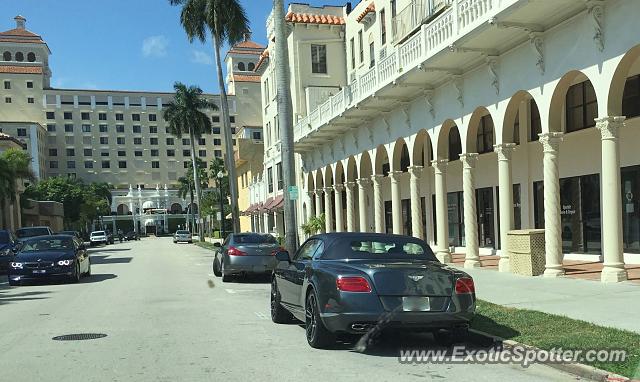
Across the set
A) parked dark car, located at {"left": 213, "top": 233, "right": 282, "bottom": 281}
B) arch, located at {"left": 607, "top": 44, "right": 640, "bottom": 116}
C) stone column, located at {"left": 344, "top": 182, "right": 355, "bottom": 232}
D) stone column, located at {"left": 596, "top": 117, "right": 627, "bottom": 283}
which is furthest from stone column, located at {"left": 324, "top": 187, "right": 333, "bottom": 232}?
arch, located at {"left": 607, "top": 44, "right": 640, "bottom": 116}

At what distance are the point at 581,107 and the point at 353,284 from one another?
1297cm

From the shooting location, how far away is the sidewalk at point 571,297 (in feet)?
29.4

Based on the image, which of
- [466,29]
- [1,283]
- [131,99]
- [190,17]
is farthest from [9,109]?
[466,29]

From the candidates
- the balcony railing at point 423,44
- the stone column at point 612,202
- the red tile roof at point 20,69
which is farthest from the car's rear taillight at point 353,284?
the red tile roof at point 20,69

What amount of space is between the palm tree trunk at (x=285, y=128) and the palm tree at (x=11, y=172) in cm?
2611

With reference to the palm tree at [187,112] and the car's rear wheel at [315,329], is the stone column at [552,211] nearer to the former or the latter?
the car's rear wheel at [315,329]

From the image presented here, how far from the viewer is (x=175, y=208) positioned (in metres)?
132

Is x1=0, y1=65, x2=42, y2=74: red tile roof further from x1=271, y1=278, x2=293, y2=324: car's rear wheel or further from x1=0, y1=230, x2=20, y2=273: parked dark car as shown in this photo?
x1=271, y1=278, x2=293, y2=324: car's rear wheel

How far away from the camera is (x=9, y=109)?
409 ft

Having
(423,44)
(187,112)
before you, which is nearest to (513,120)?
(423,44)

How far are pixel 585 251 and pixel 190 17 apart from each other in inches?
1306

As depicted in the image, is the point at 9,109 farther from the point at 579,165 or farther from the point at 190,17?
the point at 579,165

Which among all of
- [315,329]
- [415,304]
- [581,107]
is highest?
[581,107]

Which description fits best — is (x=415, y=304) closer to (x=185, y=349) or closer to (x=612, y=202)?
(x=185, y=349)
